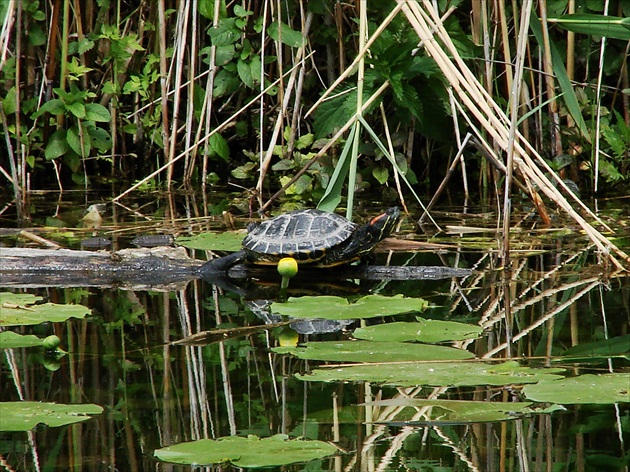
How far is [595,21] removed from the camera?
13.5 ft

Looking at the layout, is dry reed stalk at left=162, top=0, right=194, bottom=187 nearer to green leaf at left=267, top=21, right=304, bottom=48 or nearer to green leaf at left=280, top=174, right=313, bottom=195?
green leaf at left=267, top=21, right=304, bottom=48

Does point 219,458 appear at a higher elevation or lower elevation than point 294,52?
lower

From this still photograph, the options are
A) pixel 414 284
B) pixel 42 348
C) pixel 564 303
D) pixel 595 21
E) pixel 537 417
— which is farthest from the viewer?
pixel 595 21

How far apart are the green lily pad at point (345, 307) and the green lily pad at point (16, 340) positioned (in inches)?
30.2

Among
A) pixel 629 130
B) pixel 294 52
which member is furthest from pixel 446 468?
pixel 294 52

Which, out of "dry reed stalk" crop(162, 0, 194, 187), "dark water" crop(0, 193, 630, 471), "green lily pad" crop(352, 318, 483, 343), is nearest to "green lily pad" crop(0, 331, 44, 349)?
"dark water" crop(0, 193, 630, 471)

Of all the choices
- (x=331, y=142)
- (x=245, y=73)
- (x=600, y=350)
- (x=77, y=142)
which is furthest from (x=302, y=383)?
(x=77, y=142)

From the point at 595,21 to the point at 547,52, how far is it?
789 mm

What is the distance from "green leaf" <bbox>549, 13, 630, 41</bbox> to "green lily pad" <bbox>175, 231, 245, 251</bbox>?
5.80ft

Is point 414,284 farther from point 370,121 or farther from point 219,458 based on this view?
point 370,121

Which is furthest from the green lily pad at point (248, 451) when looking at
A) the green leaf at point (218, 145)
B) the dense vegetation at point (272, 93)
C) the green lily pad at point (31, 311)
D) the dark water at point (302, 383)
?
the green leaf at point (218, 145)

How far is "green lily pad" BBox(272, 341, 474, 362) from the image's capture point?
2.48m

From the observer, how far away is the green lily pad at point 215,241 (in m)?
4.05

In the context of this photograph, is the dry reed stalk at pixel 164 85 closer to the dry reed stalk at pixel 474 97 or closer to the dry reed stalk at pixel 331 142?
the dry reed stalk at pixel 331 142
